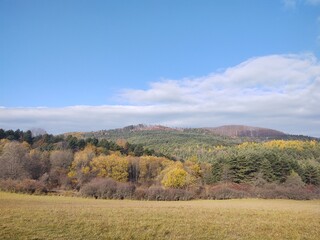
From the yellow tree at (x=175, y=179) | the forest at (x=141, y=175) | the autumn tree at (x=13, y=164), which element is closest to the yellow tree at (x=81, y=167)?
the forest at (x=141, y=175)

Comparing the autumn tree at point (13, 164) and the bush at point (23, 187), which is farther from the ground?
the autumn tree at point (13, 164)

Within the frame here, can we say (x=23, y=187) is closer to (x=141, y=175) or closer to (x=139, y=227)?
(x=139, y=227)

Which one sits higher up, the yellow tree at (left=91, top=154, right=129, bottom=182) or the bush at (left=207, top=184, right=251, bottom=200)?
the yellow tree at (left=91, top=154, right=129, bottom=182)

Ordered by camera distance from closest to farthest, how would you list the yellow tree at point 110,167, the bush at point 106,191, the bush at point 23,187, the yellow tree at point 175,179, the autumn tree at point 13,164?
the bush at point 23,187, the bush at point 106,191, the autumn tree at point 13,164, the yellow tree at point 175,179, the yellow tree at point 110,167

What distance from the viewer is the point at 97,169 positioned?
99875mm

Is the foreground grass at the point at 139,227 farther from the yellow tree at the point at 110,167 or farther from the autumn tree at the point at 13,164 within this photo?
the yellow tree at the point at 110,167

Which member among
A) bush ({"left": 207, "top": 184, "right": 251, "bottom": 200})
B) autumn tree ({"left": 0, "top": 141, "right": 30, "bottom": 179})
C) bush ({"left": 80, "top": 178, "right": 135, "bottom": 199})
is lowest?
bush ({"left": 207, "top": 184, "right": 251, "bottom": 200})

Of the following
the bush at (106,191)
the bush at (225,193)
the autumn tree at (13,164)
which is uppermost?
the autumn tree at (13,164)

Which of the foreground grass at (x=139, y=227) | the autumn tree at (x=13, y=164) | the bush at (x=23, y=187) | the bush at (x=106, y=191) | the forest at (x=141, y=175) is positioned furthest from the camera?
the autumn tree at (x=13, y=164)

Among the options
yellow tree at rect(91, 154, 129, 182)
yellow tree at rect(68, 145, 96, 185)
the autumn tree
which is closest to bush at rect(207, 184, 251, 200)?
yellow tree at rect(91, 154, 129, 182)

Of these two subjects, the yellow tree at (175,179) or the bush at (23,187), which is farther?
the yellow tree at (175,179)

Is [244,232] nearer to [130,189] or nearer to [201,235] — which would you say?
[201,235]

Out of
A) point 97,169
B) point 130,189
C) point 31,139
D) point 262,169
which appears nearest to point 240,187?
point 262,169

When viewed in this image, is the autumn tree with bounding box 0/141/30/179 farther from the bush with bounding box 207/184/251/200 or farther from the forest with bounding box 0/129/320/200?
the bush with bounding box 207/184/251/200
